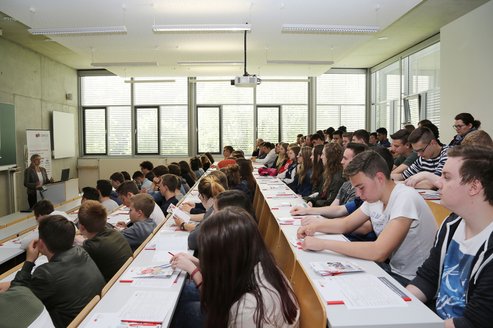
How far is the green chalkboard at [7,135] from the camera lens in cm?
899

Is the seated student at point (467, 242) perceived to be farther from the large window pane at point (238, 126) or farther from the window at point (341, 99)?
the window at point (341, 99)

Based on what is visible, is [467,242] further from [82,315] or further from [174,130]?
[174,130]

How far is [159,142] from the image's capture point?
44.8 ft

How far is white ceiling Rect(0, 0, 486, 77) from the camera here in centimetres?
585

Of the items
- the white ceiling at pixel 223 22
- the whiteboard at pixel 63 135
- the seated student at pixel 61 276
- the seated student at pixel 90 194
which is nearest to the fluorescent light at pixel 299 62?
the white ceiling at pixel 223 22

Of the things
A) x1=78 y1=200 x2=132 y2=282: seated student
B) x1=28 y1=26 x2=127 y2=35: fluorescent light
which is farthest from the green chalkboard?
x1=78 y1=200 x2=132 y2=282: seated student

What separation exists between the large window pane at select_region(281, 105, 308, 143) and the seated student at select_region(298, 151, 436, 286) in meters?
11.0

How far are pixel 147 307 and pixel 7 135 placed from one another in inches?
344

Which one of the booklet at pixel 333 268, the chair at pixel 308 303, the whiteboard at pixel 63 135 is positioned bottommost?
the chair at pixel 308 303

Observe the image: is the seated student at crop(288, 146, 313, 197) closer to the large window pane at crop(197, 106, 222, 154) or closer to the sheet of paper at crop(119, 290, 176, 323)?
the sheet of paper at crop(119, 290, 176, 323)

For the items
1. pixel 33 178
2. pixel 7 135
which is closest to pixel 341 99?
pixel 33 178

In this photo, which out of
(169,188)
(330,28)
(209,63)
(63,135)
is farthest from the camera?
(63,135)

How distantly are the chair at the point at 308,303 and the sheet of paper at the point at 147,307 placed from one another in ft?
1.97

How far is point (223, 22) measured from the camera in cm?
675
